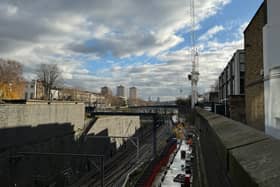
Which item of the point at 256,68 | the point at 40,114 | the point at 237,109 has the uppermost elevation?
the point at 256,68

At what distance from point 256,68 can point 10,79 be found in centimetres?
5370

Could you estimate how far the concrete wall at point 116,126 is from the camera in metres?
37.7

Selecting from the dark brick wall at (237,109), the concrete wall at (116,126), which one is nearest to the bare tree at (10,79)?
the concrete wall at (116,126)

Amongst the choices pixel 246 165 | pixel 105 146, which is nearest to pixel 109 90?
pixel 105 146

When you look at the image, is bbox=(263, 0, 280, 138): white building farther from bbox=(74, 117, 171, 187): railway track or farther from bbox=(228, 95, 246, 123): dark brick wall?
bbox=(74, 117, 171, 187): railway track

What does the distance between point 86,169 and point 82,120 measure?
21.5 ft

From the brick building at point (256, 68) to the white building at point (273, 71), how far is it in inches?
74.4

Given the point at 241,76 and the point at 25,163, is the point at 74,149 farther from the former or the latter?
the point at 241,76

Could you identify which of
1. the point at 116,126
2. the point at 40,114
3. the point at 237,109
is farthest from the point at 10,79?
the point at 237,109

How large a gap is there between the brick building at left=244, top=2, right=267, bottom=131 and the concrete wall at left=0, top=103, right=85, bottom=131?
18361mm

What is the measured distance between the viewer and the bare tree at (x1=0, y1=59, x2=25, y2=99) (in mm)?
53259

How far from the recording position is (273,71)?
30.2 ft

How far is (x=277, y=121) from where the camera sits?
8648 mm

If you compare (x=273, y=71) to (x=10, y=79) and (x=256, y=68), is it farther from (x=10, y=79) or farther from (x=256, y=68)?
(x=10, y=79)
